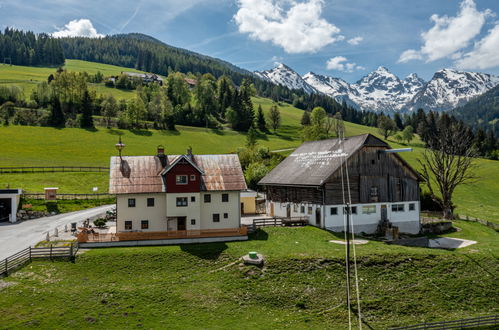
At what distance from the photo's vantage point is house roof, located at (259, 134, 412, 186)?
45.3 meters

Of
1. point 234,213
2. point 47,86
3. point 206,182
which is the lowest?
point 234,213

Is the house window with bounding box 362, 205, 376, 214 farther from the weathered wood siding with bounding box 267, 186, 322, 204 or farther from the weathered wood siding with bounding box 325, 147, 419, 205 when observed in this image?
the weathered wood siding with bounding box 267, 186, 322, 204

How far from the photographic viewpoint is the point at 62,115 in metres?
114

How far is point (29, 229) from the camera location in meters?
43.9

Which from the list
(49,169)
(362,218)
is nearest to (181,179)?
(362,218)

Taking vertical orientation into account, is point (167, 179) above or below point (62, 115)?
below

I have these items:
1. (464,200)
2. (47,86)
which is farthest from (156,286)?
(47,86)

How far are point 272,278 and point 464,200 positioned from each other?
5832 cm

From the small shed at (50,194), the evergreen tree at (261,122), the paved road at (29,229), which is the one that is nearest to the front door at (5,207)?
the paved road at (29,229)

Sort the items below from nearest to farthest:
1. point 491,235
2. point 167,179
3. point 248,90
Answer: point 167,179
point 491,235
point 248,90

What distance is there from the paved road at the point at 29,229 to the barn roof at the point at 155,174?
386 inches

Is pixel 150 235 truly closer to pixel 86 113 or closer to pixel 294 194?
pixel 294 194

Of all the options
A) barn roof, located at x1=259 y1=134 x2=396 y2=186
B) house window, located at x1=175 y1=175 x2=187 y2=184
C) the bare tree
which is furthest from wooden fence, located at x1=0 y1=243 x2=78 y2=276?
the bare tree

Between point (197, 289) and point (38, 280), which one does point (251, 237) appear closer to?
point (197, 289)
